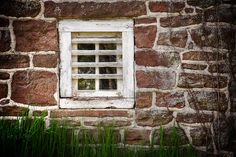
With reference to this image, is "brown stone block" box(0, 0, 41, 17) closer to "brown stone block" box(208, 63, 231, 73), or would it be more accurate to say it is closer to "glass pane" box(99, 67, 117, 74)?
"glass pane" box(99, 67, 117, 74)

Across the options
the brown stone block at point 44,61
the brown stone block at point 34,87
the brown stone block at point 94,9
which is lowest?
the brown stone block at point 34,87

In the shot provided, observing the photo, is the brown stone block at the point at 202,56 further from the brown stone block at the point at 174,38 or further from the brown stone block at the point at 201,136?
the brown stone block at the point at 201,136

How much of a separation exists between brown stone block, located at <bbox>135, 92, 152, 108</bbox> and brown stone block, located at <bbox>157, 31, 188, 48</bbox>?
2.02 ft

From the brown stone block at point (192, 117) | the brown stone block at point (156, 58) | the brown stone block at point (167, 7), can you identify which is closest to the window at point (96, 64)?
the brown stone block at point (156, 58)

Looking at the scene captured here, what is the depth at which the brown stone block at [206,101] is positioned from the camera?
4410mm

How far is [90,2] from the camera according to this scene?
445cm

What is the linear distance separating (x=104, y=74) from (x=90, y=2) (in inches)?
33.6

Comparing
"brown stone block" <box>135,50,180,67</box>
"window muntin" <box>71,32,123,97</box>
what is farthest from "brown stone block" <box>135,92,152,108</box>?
"brown stone block" <box>135,50,180,67</box>

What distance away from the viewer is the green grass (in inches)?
163

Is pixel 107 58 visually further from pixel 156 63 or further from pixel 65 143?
pixel 65 143

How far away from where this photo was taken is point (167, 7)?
175 inches

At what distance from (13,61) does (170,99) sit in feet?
6.17

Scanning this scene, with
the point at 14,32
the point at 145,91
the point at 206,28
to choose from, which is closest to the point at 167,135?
the point at 145,91

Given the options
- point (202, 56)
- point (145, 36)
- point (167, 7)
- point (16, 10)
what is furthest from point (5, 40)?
point (202, 56)
